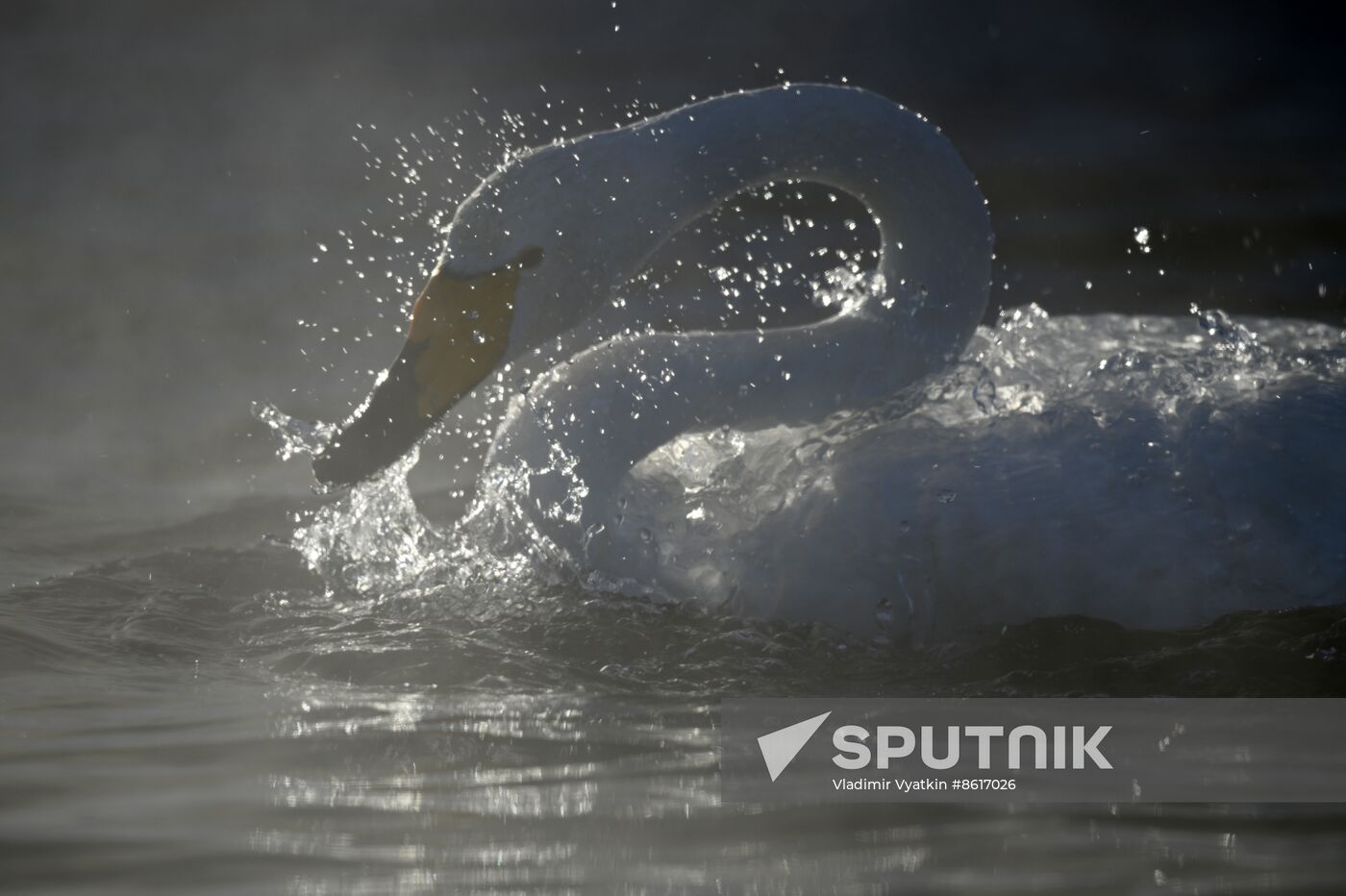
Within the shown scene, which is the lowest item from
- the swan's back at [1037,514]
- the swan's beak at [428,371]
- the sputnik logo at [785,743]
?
the sputnik logo at [785,743]

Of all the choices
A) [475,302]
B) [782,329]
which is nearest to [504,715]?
[475,302]

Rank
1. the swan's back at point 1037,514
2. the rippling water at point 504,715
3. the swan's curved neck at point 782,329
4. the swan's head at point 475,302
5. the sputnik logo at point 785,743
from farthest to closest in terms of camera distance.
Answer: the swan's curved neck at point 782,329, the swan's head at point 475,302, the swan's back at point 1037,514, the sputnik logo at point 785,743, the rippling water at point 504,715

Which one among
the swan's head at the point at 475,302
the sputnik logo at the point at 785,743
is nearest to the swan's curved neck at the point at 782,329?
the swan's head at the point at 475,302

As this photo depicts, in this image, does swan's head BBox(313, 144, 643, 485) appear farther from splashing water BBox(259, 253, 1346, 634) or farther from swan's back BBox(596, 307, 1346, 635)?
swan's back BBox(596, 307, 1346, 635)

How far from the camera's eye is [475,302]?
317 cm

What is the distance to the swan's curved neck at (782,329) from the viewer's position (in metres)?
3.25

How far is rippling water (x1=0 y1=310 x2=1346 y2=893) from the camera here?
53.4 inches

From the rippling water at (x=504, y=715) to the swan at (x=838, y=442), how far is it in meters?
0.09

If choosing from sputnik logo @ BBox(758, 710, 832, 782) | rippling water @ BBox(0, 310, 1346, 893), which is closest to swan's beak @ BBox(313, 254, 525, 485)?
rippling water @ BBox(0, 310, 1346, 893)

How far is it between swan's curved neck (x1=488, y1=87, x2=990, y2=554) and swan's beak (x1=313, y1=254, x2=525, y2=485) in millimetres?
193

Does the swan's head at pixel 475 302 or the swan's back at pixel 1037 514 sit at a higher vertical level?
the swan's head at pixel 475 302

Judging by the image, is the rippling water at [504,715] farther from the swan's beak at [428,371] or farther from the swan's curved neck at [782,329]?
the swan's beak at [428,371]

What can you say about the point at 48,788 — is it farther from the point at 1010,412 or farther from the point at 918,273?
the point at 918,273

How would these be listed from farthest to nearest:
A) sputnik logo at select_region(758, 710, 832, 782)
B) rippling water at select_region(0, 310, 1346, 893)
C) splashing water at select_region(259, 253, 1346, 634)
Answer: splashing water at select_region(259, 253, 1346, 634), sputnik logo at select_region(758, 710, 832, 782), rippling water at select_region(0, 310, 1346, 893)
